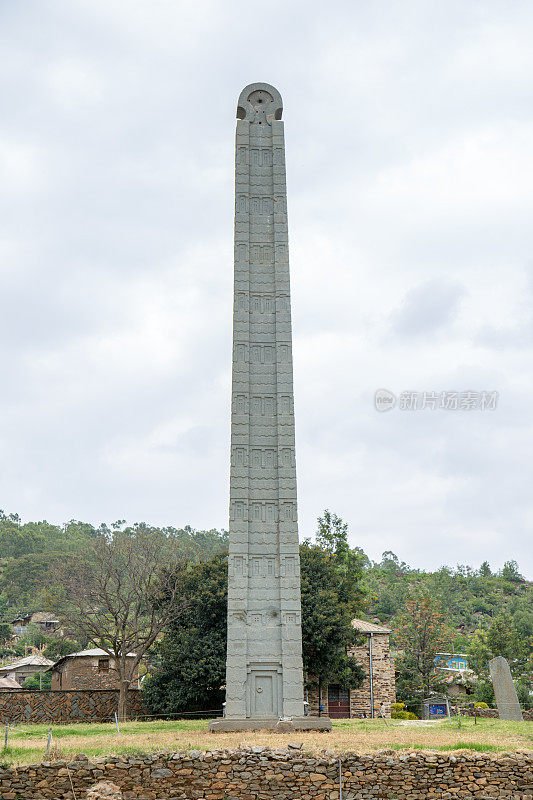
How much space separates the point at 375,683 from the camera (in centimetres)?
3947

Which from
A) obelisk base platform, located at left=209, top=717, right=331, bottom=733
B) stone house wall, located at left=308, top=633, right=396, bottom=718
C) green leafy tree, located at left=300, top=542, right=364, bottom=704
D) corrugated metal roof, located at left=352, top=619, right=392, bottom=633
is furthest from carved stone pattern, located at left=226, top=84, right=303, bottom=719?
corrugated metal roof, located at left=352, top=619, right=392, bottom=633

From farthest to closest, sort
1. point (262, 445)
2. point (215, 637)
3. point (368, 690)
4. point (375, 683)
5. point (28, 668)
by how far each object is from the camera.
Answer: point (28, 668) < point (375, 683) < point (368, 690) < point (215, 637) < point (262, 445)

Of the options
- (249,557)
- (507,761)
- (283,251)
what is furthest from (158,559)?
(507,761)

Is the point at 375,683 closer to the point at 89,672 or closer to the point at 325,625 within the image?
the point at 325,625

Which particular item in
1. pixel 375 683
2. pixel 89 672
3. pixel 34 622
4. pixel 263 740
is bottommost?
pixel 263 740

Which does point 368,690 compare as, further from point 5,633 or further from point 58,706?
point 5,633

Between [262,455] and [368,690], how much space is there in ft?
66.7

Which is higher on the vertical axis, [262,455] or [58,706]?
[262,455]

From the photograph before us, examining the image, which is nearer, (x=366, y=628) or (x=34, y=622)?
(x=366, y=628)

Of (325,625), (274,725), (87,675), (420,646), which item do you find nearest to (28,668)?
(87,675)

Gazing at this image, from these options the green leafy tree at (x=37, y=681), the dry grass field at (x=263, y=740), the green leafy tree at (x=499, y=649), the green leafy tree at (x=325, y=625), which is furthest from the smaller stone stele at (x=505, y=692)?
the green leafy tree at (x=37, y=681)

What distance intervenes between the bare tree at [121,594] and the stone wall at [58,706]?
Answer: 129cm

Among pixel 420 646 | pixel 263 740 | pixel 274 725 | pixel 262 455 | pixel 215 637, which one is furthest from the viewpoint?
pixel 420 646

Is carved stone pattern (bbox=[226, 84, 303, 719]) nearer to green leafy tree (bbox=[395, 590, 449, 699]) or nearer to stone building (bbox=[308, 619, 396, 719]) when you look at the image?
stone building (bbox=[308, 619, 396, 719])
